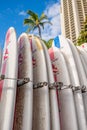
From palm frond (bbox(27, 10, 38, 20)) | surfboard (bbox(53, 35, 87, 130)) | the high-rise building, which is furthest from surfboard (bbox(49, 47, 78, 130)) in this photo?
the high-rise building

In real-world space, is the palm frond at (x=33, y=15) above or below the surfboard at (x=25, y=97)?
above

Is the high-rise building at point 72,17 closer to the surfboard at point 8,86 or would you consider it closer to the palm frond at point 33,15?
the palm frond at point 33,15

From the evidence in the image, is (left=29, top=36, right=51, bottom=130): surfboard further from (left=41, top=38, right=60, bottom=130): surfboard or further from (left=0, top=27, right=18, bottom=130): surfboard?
(left=0, top=27, right=18, bottom=130): surfboard

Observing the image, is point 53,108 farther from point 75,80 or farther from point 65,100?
point 75,80

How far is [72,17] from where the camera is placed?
11681cm

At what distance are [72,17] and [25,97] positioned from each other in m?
119

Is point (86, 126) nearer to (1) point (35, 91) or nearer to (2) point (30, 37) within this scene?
(1) point (35, 91)

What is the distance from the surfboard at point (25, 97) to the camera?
1868 mm

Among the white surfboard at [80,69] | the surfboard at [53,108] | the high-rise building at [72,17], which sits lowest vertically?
the surfboard at [53,108]

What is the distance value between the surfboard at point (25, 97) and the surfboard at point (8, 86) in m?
0.16

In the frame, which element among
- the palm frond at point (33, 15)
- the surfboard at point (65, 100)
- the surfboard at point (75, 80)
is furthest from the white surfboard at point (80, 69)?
the palm frond at point (33, 15)

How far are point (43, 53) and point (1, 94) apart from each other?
2.52 ft

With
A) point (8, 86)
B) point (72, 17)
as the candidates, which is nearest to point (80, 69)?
point (8, 86)

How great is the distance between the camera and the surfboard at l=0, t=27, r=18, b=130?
171 cm
